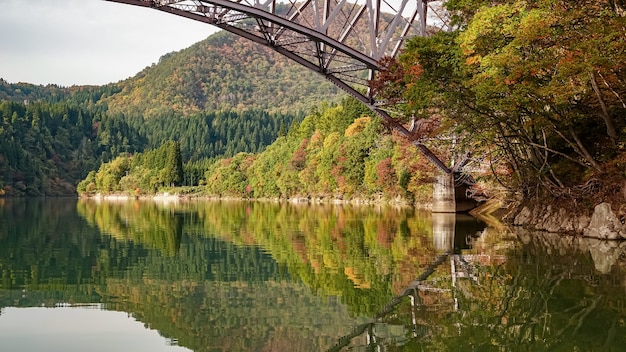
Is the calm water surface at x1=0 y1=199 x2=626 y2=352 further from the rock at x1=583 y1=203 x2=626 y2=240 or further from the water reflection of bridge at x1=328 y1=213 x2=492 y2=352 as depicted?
the rock at x1=583 y1=203 x2=626 y2=240

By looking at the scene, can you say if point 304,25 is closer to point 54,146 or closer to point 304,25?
point 304,25

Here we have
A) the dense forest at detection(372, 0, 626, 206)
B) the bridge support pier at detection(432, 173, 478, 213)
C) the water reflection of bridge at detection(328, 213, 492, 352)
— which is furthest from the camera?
the bridge support pier at detection(432, 173, 478, 213)

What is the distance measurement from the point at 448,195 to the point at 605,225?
19.0 m

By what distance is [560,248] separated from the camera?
1823cm

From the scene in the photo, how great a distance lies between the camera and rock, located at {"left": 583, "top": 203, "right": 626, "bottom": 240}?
1998cm

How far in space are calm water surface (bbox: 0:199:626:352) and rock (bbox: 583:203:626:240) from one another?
0.88 m

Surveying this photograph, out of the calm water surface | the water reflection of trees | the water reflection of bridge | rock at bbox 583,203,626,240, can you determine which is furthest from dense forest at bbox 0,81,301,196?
the water reflection of trees

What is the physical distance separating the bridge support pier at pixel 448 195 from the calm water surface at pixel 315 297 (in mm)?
19358

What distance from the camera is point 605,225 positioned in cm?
2041

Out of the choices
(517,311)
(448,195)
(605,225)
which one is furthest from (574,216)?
(448,195)

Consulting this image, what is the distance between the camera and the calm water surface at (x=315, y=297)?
26.9 ft

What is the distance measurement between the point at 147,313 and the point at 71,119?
184116 mm

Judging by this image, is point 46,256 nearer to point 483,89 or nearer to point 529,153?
point 483,89

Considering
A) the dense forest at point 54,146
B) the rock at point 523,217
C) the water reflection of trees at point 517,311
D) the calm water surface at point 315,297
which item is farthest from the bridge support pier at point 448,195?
the dense forest at point 54,146
